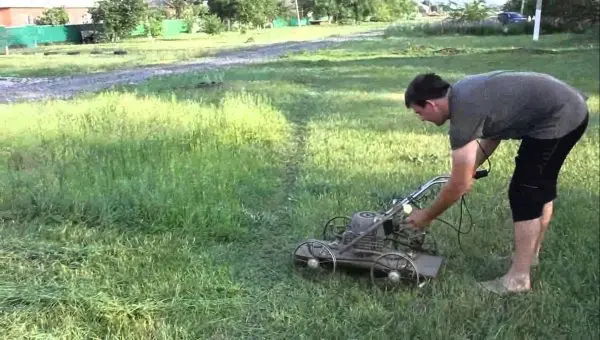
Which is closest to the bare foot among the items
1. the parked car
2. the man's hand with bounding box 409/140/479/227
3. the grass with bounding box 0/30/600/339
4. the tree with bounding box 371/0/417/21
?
the grass with bounding box 0/30/600/339

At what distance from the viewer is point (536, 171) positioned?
3773 mm

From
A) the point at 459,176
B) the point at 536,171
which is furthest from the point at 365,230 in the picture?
the point at 536,171

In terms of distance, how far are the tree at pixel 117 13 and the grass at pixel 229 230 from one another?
4.11ft

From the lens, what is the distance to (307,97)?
42.0 feet

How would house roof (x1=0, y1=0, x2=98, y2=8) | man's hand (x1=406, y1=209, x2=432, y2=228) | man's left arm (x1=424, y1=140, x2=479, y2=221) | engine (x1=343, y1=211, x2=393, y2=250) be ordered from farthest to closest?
house roof (x1=0, y1=0, x2=98, y2=8) < engine (x1=343, y1=211, x2=393, y2=250) < man's hand (x1=406, y1=209, x2=432, y2=228) < man's left arm (x1=424, y1=140, x2=479, y2=221)

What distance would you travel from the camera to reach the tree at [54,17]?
186 inches

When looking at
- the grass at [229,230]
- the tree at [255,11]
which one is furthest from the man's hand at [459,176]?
the tree at [255,11]

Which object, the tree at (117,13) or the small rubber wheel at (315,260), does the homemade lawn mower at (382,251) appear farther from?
the tree at (117,13)

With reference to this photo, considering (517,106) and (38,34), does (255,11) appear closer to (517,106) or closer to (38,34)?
(38,34)

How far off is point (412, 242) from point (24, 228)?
2.88 m

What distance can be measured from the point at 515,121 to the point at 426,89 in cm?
58

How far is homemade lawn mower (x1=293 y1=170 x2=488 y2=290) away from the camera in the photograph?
3936 millimetres

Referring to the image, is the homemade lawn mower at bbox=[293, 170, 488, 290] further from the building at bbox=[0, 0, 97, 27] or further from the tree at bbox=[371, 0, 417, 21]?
the tree at bbox=[371, 0, 417, 21]

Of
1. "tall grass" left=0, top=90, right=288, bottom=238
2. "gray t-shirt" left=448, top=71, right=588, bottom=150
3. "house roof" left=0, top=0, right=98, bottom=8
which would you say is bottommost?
"tall grass" left=0, top=90, right=288, bottom=238
